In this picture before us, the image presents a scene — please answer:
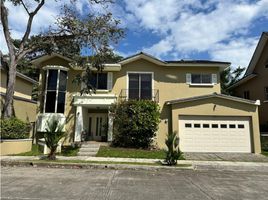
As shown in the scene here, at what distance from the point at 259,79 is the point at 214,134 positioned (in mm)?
9342

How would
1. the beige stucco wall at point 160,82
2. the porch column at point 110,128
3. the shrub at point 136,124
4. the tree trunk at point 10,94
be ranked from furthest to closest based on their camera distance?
the beige stucco wall at point 160,82, the porch column at point 110,128, the shrub at point 136,124, the tree trunk at point 10,94

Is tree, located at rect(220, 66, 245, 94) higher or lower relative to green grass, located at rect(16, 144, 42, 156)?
higher

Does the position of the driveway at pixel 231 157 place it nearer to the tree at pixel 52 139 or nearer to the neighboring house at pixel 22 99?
the tree at pixel 52 139

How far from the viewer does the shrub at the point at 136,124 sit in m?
17.7

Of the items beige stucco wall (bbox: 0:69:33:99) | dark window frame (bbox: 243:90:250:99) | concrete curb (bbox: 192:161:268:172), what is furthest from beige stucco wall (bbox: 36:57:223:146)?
concrete curb (bbox: 192:161:268:172)

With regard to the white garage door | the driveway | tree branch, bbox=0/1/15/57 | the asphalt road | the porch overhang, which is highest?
tree branch, bbox=0/1/15/57

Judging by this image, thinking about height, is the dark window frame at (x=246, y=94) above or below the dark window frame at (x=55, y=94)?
above

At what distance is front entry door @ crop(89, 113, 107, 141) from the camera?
821 inches

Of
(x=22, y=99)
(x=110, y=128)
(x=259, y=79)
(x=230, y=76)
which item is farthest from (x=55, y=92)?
(x=230, y=76)

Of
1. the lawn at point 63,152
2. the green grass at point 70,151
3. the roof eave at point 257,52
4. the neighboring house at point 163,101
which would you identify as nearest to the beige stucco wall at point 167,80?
the neighboring house at point 163,101

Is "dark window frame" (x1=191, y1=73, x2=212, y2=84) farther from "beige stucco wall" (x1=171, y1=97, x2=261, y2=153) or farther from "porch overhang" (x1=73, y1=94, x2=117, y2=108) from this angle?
"porch overhang" (x1=73, y1=94, x2=117, y2=108)

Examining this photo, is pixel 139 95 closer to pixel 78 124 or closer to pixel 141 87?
pixel 141 87

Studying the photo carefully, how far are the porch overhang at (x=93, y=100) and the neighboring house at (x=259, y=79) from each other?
13.5m

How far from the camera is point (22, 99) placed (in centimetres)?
2042
